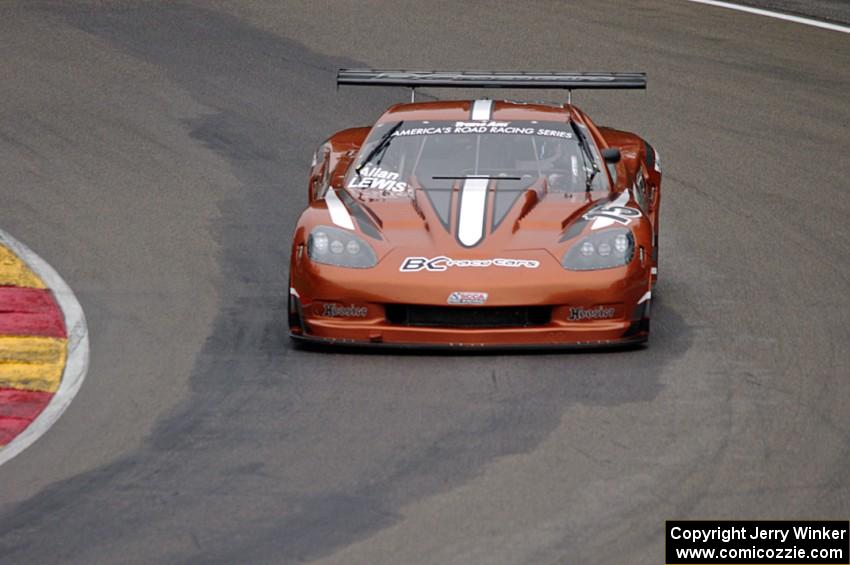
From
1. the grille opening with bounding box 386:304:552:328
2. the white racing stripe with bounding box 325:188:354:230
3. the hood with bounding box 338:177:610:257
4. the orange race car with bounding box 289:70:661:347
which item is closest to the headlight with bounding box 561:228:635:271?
the orange race car with bounding box 289:70:661:347

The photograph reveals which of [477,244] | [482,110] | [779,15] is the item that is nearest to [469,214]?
[477,244]

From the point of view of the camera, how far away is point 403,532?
6879mm

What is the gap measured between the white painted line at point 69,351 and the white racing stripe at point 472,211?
2.11m

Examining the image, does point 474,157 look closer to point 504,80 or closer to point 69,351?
point 504,80

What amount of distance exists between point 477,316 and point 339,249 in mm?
852

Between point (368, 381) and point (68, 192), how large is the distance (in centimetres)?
493

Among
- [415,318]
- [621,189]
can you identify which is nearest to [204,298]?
[415,318]

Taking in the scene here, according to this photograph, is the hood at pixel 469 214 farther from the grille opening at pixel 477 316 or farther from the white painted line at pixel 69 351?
the white painted line at pixel 69 351

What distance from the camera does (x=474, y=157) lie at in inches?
411

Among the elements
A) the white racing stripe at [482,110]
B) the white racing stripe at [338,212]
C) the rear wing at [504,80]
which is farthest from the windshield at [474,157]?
the rear wing at [504,80]

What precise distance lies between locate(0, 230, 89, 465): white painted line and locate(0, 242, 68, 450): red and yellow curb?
33 mm

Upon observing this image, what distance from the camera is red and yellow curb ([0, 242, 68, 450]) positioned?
8672 mm

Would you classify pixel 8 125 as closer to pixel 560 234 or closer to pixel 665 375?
pixel 560 234

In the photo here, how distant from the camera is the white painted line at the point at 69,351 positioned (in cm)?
826
